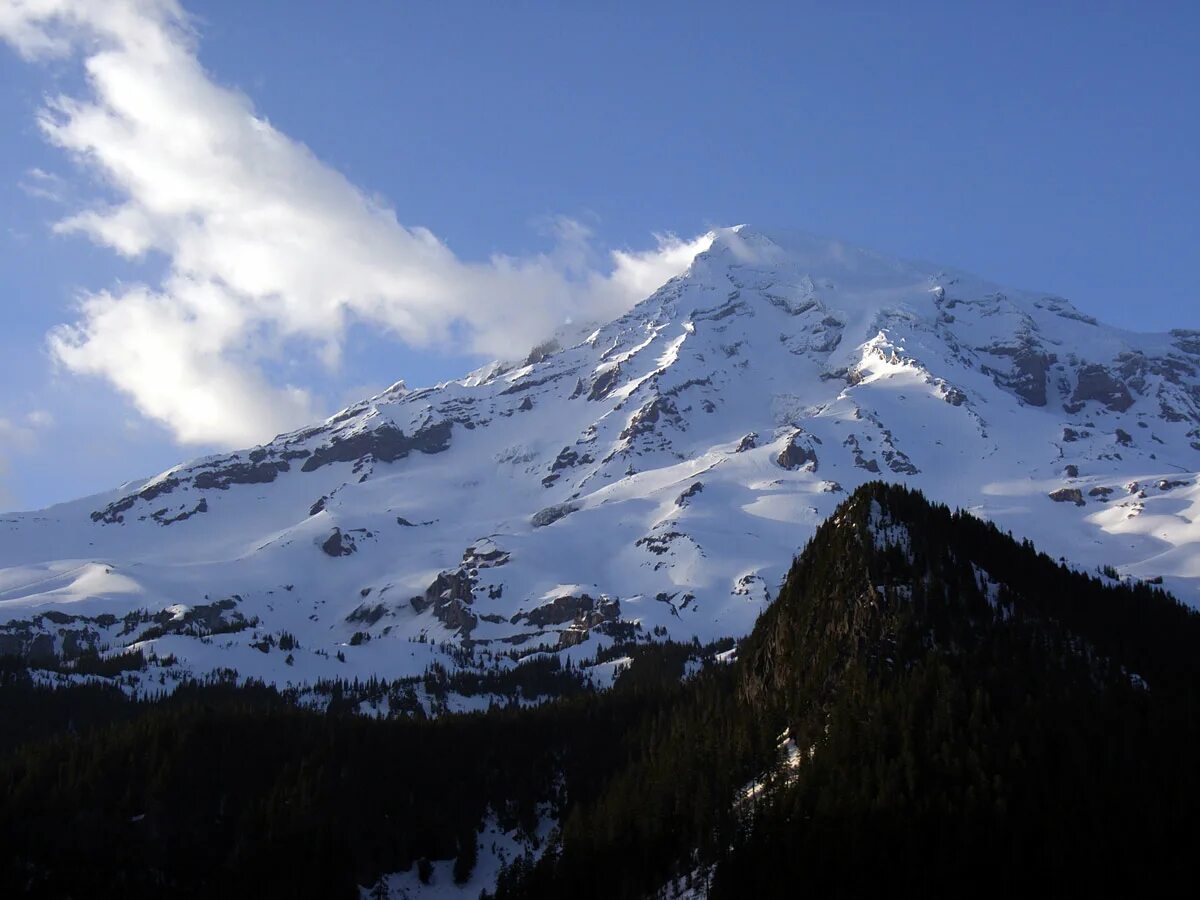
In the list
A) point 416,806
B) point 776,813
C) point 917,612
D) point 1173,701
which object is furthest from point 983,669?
point 416,806

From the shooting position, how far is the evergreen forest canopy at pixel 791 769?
385 ft

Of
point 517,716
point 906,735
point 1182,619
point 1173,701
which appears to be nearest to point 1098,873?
point 906,735

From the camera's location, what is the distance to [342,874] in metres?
148

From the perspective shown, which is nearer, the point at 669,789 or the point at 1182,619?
the point at 669,789

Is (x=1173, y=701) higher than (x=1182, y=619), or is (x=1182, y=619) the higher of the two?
(x=1182, y=619)

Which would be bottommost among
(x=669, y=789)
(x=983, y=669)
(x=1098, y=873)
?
(x=1098, y=873)

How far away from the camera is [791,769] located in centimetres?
13475

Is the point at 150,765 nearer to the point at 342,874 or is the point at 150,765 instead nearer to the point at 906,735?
the point at 342,874

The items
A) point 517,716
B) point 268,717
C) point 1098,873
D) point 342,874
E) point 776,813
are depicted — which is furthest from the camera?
point 517,716

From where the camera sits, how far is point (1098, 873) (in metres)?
111

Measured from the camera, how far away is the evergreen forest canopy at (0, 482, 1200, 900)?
117438 millimetres

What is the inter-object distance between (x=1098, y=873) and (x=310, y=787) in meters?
92.4

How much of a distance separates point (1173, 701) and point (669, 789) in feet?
182

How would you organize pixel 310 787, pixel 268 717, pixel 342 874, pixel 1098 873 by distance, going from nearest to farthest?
pixel 1098 873 < pixel 342 874 < pixel 310 787 < pixel 268 717
